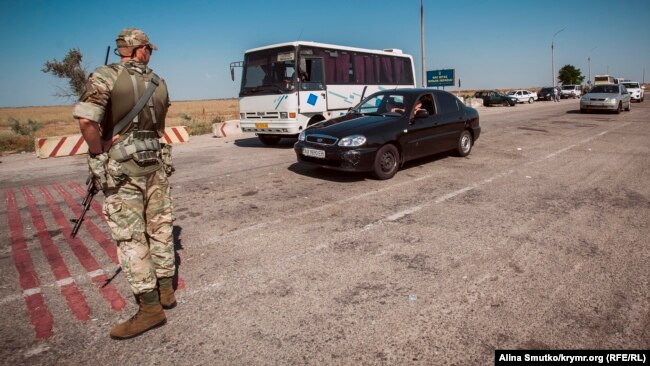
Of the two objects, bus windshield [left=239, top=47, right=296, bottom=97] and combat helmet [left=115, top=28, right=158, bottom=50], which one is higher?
bus windshield [left=239, top=47, right=296, bottom=97]

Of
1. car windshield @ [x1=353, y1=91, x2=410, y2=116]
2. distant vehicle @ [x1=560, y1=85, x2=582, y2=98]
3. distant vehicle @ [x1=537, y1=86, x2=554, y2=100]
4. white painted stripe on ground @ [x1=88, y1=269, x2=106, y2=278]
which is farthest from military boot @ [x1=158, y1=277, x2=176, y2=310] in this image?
distant vehicle @ [x1=560, y1=85, x2=582, y2=98]

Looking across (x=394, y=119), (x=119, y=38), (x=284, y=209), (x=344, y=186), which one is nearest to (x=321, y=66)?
(x=394, y=119)

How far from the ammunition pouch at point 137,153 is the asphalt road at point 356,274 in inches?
43.5

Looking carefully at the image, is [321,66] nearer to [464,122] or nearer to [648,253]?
[464,122]

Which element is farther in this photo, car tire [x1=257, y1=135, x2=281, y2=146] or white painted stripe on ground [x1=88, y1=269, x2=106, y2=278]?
car tire [x1=257, y1=135, x2=281, y2=146]

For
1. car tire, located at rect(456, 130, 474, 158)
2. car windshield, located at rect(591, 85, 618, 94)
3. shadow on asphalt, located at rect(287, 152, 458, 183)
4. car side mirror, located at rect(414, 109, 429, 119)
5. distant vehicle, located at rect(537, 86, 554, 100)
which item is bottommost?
shadow on asphalt, located at rect(287, 152, 458, 183)

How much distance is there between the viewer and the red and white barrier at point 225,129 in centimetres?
1628

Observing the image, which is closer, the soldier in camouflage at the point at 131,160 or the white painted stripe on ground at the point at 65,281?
the soldier in camouflage at the point at 131,160

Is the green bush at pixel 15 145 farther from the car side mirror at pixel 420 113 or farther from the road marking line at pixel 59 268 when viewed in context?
the car side mirror at pixel 420 113

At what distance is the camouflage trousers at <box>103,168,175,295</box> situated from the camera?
265 cm

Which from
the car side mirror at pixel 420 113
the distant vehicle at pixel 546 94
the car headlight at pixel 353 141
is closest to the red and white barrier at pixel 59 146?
the car headlight at pixel 353 141

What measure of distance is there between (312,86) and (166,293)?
875 cm

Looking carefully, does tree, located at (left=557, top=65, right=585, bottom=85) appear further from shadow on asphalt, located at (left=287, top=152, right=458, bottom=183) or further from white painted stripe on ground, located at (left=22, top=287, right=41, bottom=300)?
white painted stripe on ground, located at (left=22, top=287, right=41, bottom=300)

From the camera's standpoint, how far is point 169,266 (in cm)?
292
